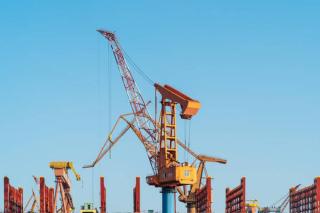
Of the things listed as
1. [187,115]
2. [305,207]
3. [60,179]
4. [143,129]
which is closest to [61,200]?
[60,179]

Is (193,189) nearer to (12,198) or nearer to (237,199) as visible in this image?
(237,199)

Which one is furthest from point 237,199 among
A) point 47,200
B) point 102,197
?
point 47,200

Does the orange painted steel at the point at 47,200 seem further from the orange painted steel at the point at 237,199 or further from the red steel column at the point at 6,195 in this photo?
the orange painted steel at the point at 237,199

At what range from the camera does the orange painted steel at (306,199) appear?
476 ft

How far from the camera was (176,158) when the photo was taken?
121m

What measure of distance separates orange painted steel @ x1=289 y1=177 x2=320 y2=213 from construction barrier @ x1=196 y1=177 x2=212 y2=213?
68.1ft

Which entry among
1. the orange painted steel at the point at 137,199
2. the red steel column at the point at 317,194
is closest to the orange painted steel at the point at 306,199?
the red steel column at the point at 317,194

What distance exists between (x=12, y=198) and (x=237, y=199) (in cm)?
4002

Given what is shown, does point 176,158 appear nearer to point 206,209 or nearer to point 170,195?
point 170,195

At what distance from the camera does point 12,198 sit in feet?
453

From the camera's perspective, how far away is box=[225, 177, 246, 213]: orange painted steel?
427ft

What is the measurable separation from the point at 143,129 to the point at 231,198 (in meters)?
24.7

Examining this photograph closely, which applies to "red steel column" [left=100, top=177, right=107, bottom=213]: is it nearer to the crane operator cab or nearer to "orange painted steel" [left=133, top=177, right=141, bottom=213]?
the crane operator cab

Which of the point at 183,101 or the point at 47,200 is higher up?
the point at 183,101
